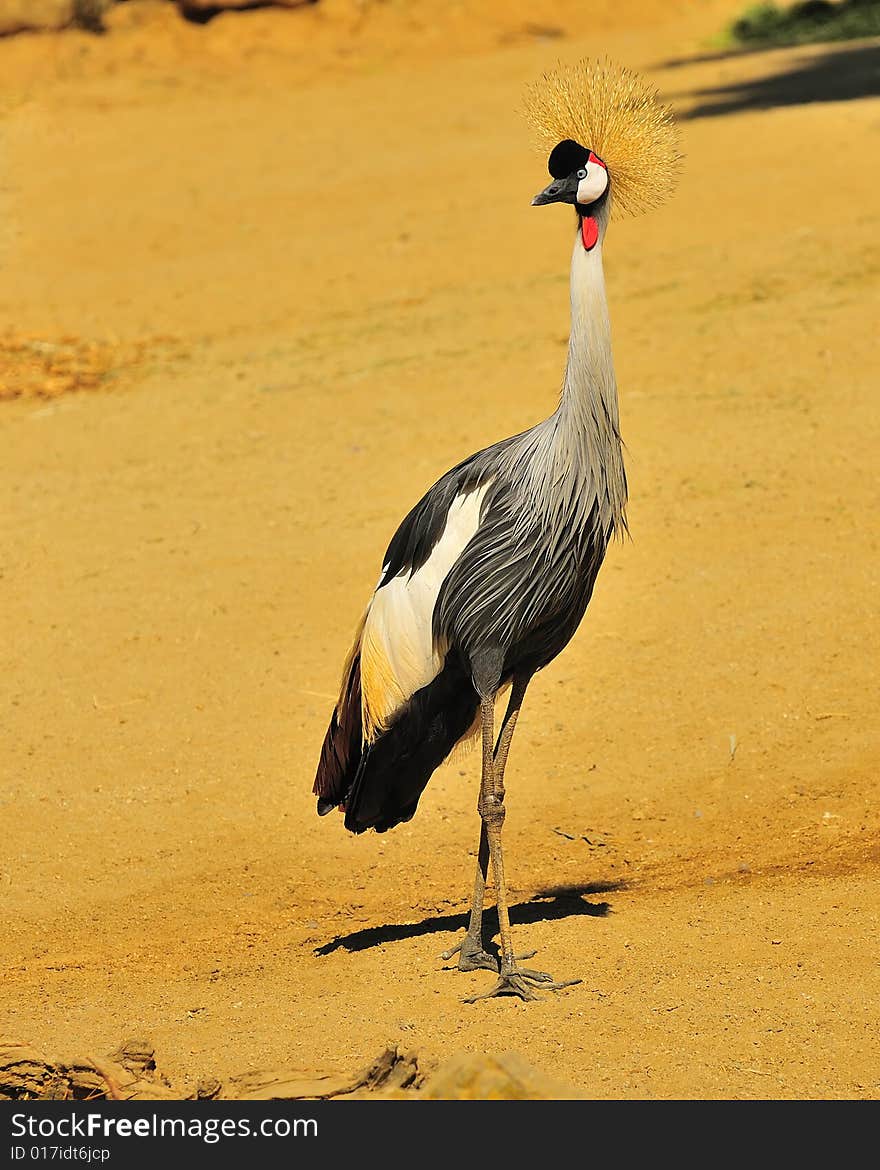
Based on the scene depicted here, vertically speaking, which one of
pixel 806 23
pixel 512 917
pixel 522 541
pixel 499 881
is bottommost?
pixel 512 917

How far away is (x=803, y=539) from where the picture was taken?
26.4 ft

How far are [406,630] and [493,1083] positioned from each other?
70.2 inches

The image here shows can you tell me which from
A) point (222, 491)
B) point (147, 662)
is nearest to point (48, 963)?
point (147, 662)

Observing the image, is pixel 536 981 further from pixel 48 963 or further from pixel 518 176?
pixel 518 176

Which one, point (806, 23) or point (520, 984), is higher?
point (806, 23)

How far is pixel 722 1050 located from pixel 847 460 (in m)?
5.08

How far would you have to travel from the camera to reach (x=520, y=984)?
4.79 metres

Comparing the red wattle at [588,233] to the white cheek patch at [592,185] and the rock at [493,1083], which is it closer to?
the white cheek patch at [592,185]

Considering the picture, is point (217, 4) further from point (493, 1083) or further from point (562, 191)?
point (493, 1083)

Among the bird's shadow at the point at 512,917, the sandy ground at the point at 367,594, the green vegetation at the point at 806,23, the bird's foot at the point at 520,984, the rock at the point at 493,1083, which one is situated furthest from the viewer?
the green vegetation at the point at 806,23

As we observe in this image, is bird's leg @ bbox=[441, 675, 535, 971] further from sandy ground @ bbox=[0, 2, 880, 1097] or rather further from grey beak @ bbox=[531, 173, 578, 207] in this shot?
grey beak @ bbox=[531, 173, 578, 207]

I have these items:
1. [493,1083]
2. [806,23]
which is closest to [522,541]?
[493,1083]

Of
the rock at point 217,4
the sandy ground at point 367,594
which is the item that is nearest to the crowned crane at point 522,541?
the sandy ground at point 367,594

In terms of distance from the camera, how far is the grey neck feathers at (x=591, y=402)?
4.54 metres
